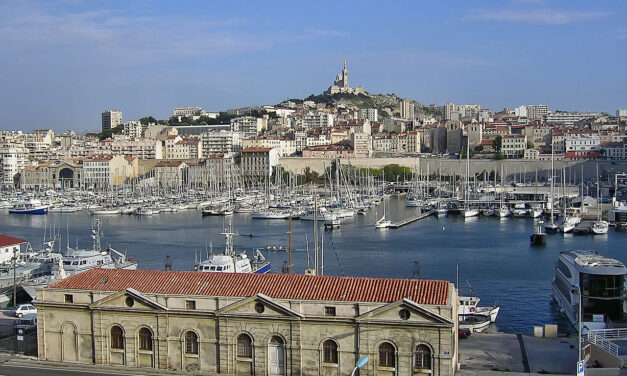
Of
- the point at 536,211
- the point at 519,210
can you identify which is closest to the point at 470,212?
the point at 519,210

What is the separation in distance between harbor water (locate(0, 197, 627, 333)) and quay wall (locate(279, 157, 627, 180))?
2018cm

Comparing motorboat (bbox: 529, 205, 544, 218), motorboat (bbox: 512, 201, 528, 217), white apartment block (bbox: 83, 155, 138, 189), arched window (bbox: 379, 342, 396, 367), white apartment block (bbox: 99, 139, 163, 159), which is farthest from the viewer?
white apartment block (bbox: 99, 139, 163, 159)

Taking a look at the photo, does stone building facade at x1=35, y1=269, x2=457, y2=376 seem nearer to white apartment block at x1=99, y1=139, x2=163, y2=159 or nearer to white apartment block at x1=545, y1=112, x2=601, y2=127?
white apartment block at x1=99, y1=139, x2=163, y2=159

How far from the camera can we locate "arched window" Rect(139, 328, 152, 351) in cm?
1037

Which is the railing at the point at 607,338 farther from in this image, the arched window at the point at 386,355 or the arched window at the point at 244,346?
the arched window at the point at 244,346

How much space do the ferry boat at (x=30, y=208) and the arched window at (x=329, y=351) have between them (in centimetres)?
4022

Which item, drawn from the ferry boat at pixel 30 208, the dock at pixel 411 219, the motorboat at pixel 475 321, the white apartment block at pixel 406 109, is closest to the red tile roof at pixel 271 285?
the motorboat at pixel 475 321

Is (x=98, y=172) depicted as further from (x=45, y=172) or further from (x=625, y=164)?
(x=625, y=164)

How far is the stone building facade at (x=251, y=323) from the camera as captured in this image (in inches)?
373

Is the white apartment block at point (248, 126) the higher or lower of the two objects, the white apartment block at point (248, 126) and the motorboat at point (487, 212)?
the higher

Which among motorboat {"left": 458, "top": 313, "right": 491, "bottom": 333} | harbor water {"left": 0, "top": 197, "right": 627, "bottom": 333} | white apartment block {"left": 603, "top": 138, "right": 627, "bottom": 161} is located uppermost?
white apartment block {"left": 603, "top": 138, "right": 627, "bottom": 161}

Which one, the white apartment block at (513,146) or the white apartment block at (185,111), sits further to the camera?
the white apartment block at (185,111)

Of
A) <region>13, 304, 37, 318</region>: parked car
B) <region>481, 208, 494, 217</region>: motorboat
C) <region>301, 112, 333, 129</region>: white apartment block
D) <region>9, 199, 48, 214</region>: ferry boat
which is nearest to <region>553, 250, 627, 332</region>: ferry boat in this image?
<region>13, 304, 37, 318</region>: parked car

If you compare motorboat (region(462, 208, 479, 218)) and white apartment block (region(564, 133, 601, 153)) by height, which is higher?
white apartment block (region(564, 133, 601, 153))
